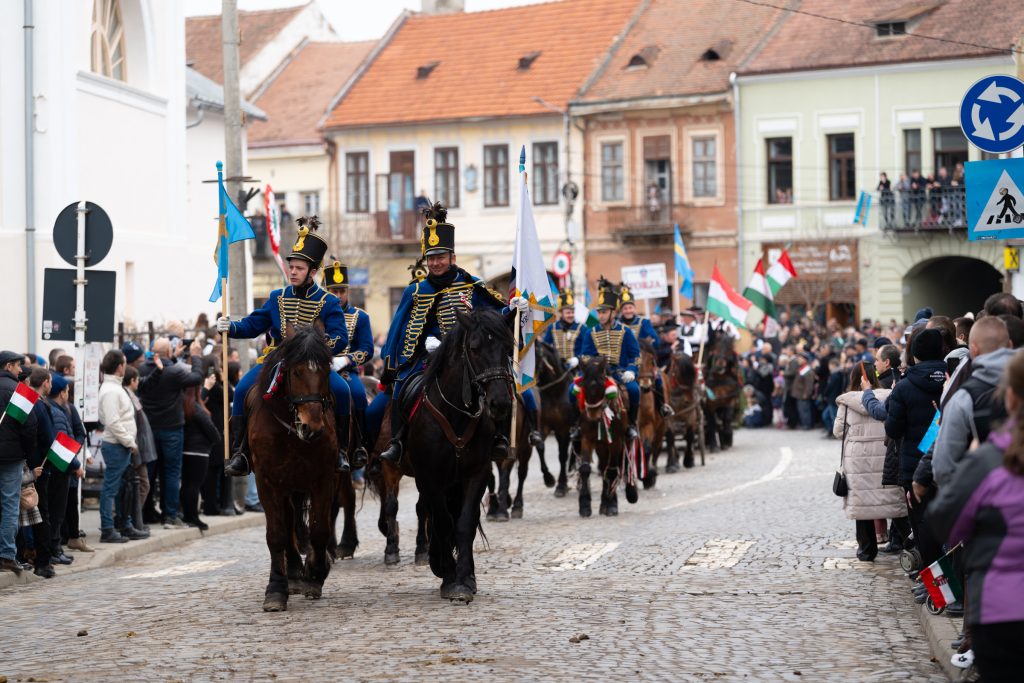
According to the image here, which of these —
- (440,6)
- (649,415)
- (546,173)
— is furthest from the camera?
(440,6)

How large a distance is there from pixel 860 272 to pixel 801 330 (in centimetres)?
980

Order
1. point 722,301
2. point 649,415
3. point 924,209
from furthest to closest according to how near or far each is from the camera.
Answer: point 924,209 < point 722,301 < point 649,415

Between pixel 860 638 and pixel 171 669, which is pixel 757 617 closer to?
pixel 860 638

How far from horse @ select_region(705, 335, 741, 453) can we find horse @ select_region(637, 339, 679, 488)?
6.41 meters


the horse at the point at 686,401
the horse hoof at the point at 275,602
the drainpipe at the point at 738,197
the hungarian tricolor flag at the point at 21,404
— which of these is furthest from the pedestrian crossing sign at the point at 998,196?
the drainpipe at the point at 738,197

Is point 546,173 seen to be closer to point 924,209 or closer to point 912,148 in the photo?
point 912,148

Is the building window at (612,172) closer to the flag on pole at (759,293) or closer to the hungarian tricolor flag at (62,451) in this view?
the flag on pole at (759,293)

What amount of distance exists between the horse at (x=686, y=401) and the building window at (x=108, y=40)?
1280 centimetres

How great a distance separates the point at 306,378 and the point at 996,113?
569cm

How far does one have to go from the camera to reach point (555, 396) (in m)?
20.7

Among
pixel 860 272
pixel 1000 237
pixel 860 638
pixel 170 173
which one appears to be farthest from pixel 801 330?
pixel 860 638

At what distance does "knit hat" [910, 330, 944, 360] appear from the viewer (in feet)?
37.3

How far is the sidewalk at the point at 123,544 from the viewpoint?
14.9 metres

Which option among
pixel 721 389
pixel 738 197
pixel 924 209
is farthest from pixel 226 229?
pixel 738 197
